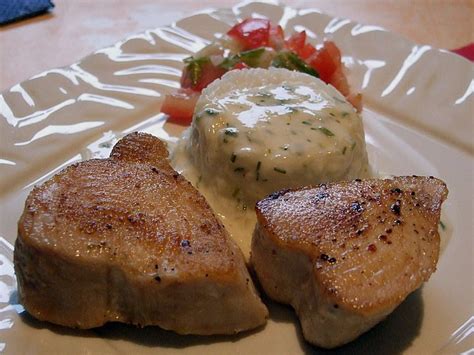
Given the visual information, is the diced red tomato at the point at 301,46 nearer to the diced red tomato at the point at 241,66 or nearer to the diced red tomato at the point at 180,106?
the diced red tomato at the point at 241,66

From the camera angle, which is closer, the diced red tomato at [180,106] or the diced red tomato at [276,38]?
the diced red tomato at [180,106]

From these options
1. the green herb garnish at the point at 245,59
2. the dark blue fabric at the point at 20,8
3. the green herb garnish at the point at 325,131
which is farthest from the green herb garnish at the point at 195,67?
the dark blue fabric at the point at 20,8

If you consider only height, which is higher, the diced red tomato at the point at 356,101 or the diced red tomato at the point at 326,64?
the diced red tomato at the point at 326,64

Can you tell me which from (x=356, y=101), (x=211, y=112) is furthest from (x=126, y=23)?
(x=211, y=112)

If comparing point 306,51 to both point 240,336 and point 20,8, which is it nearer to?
point 240,336

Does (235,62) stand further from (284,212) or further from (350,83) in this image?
(284,212)

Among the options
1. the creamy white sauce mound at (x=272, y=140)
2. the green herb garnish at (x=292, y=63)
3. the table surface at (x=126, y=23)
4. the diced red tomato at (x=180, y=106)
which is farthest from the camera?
the table surface at (x=126, y=23)
